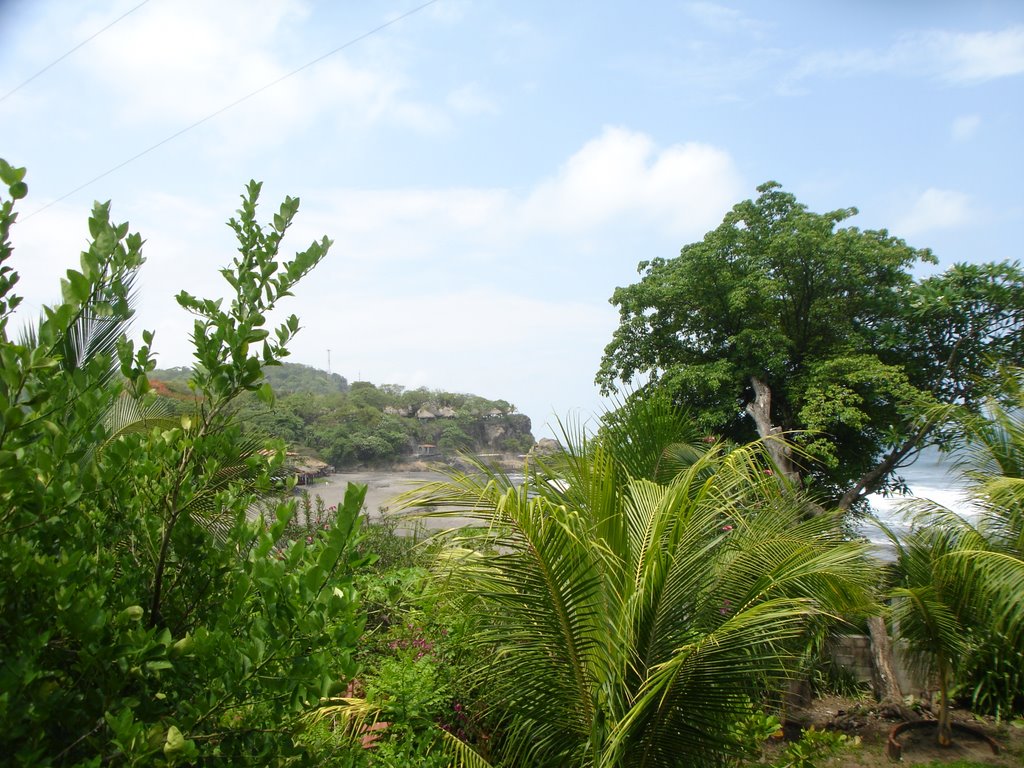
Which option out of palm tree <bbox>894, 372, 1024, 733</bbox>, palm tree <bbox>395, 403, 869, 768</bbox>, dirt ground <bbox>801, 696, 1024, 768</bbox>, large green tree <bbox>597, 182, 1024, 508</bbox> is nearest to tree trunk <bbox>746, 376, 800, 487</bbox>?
large green tree <bbox>597, 182, 1024, 508</bbox>

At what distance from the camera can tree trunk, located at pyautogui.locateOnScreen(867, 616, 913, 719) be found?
22.4ft

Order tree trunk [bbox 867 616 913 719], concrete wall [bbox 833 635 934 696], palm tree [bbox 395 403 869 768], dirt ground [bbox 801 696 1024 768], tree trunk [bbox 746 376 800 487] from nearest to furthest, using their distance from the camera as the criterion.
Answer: palm tree [bbox 395 403 869 768] → dirt ground [bbox 801 696 1024 768] → tree trunk [bbox 867 616 913 719] → concrete wall [bbox 833 635 934 696] → tree trunk [bbox 746 376 800 487]

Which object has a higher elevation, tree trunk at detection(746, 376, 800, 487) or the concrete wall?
tree trunk at detection(746, 376, 800, 487)

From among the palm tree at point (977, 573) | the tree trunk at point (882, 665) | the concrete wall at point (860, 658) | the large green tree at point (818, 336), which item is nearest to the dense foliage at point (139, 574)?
the palm tree at point (977, 573)

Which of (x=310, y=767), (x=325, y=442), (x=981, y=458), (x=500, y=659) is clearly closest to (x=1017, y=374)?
(x=981, y=458)

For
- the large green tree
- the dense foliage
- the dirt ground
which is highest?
the large green tree

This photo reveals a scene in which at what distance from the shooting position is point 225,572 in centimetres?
152

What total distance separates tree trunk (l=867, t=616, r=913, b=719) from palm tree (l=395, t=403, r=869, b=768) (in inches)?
167

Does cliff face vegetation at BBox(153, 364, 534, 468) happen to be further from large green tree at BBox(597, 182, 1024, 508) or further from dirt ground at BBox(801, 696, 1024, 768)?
dirt ground at BBox(801, 696, 1024, 768)

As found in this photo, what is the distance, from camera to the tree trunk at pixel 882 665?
681 cm

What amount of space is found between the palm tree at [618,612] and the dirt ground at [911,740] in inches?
114

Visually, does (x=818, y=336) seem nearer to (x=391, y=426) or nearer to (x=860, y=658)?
A: (x=860, y=658)

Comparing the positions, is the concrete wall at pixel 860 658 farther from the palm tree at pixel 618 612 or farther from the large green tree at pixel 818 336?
the palm tree at pixel 618 612

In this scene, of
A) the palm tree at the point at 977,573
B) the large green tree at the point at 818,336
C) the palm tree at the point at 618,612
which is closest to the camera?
the palm tree at the point at 618,612
